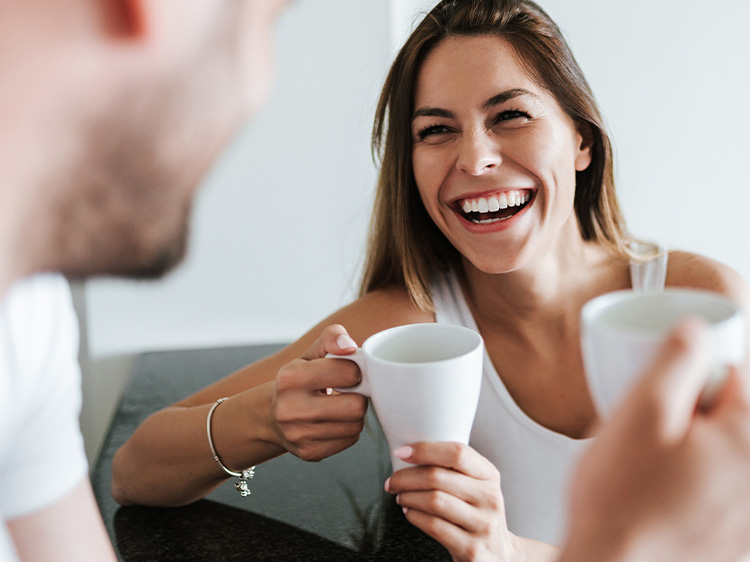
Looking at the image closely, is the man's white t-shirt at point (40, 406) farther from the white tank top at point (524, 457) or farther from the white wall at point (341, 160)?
the white wall at point (341, 160)

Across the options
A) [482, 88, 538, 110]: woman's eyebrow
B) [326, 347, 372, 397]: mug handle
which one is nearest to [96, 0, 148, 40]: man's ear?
[326, 347, 372, 397]: mug handle

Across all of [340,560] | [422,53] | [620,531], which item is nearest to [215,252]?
[422,53]

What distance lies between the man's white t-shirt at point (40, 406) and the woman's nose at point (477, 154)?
64 cm

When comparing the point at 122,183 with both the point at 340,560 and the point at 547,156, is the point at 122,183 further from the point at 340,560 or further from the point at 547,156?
the point at 547,156

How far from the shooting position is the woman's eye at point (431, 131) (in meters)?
1.24

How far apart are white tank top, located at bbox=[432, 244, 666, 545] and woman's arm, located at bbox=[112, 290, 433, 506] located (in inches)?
8.1

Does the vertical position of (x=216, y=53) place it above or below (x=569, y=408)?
above

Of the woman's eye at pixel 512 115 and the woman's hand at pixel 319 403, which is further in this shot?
the woman's eye at pixel 512 115

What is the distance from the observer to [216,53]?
0.46m

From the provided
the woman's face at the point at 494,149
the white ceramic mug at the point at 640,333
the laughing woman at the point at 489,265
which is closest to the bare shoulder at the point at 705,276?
the laughing woman at the point at 489,265

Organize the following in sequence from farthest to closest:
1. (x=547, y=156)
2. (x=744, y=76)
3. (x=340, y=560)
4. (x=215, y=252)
→ (x=744, y=76) → (x=215, y=252) → (x=547, y=156) → (x=340, y=560)

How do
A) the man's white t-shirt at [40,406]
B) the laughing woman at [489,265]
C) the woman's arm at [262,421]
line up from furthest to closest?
the laughing woman at [489,265], the woman's arm at [262,421], the man's white t-shirt at [40,406]

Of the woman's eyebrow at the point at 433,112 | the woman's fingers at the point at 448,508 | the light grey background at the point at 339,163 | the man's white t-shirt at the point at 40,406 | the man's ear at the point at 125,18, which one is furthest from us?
the light grey background at the point at 339,163

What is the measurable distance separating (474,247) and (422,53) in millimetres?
348
